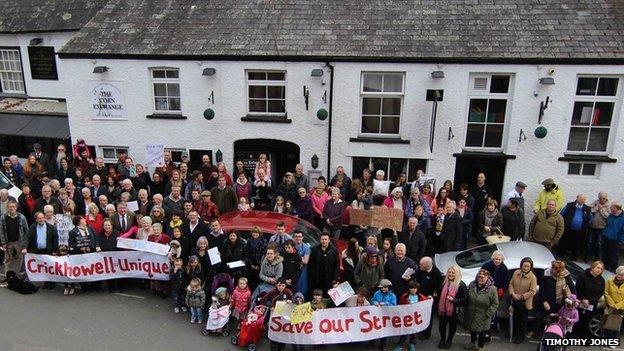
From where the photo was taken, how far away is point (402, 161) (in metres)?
12.6

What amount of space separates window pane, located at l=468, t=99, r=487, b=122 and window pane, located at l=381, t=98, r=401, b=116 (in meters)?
1.75

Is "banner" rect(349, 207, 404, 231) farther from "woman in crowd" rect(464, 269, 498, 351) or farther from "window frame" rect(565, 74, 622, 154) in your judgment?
"window frame" rect(565, 74, 622, 154)

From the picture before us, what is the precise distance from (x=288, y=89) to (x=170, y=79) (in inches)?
126

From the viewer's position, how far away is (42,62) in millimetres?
15906

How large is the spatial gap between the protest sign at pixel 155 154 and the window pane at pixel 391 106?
6.08 metres

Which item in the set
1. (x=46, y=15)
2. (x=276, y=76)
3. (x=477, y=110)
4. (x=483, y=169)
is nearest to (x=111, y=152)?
(x=276, y=76)

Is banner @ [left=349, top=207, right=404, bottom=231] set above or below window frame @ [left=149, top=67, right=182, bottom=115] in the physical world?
below

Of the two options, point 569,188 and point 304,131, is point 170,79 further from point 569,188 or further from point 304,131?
point 569,188

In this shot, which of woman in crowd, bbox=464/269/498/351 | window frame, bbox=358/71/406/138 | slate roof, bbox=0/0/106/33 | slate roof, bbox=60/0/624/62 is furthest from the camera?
slate roof, bbox=0/0/106/33

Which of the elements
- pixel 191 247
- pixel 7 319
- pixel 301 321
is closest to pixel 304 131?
pixel 191 247

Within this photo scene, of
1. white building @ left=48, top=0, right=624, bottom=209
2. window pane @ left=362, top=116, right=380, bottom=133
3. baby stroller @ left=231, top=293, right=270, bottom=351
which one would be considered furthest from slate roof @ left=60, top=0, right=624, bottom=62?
baby stroller @ left=231, top=293, right=270, bottom=351

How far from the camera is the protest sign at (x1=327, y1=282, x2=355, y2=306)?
774 centimetres

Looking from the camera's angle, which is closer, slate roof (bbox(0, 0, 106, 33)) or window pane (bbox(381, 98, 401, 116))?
window pane (bbox(381, 98, 401, 116))

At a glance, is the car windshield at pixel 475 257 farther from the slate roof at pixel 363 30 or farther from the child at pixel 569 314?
the slate roof at pixel 363 30
